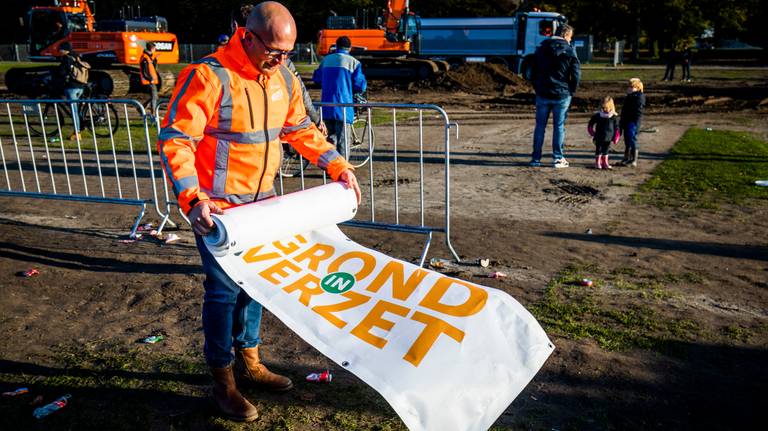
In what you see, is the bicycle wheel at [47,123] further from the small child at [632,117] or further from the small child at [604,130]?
the small child at [632,117]

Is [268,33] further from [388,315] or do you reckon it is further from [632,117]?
[632,117]

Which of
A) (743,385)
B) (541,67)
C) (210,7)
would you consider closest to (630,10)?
(210,7)

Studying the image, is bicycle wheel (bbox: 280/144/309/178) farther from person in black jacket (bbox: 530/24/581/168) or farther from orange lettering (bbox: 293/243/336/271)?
orange lettering (bbox: 293/243/336/271)

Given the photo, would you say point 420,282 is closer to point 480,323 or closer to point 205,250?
point 480,323

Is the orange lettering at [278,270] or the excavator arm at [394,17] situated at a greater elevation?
the excavator arm at [394,17]

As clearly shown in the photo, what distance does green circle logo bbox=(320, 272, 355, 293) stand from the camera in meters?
3.04

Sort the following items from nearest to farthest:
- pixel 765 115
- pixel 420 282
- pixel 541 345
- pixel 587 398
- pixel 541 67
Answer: pixel 541 345 → pixel 420 282 → pixel 587 398 → pixel 541 67 → pixel 765 115

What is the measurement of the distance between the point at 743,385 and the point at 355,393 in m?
2.28

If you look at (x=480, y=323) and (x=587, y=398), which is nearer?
(x=480, y=323)

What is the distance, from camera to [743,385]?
12.4ft

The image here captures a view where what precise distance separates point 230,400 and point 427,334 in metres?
1.26

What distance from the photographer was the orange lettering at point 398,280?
2.97m

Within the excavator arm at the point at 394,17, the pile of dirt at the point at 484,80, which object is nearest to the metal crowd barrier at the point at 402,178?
the pile of dirt at the point at 484,80

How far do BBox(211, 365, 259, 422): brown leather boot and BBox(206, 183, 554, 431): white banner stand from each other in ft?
2.18
